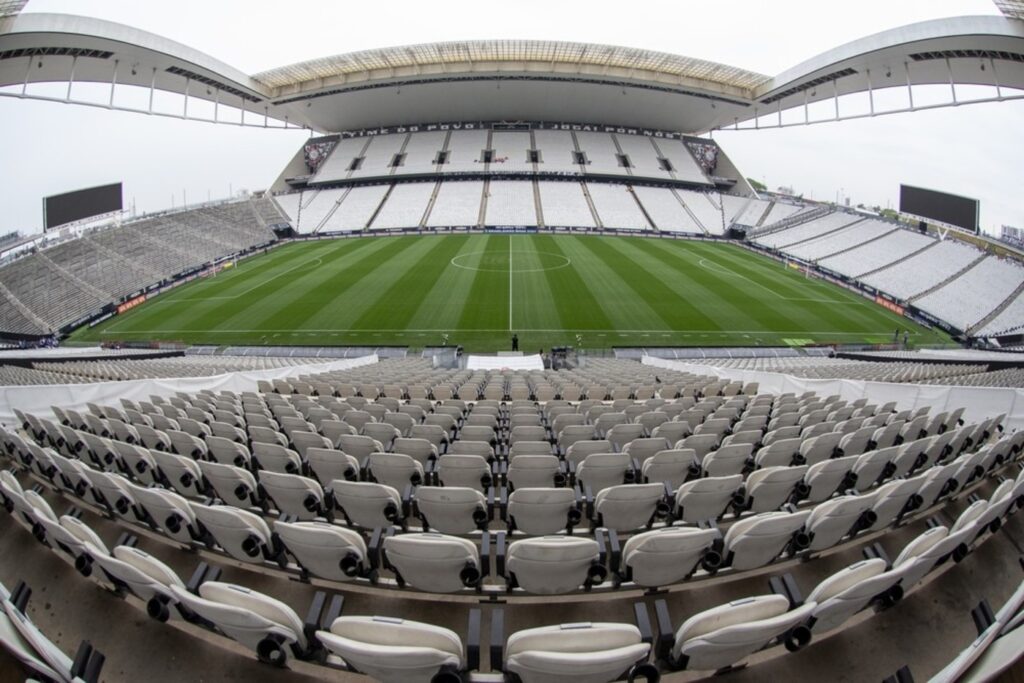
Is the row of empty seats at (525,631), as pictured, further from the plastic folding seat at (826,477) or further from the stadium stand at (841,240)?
→ the stadium stand at (841,240)

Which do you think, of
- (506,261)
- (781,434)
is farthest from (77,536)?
(506,261)

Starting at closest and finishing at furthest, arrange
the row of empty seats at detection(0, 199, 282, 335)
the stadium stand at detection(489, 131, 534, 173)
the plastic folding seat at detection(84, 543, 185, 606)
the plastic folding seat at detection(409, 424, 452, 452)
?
the plastic folding seat at detection(84, 543, 185, 606)
the plastic folding seat at detection(409, 424, 452, 452)
the row of empty seats at detection(0, 199, 282, 335)
the stadium stand at detection(489, 131, 534, 173)

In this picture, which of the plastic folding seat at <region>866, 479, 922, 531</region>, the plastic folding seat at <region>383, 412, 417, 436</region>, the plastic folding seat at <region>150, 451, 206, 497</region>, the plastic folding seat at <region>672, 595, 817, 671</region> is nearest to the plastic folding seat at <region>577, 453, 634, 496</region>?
the plastic folding seat at <region>866, 479, 922, 531</region>

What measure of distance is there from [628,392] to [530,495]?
7886 mm

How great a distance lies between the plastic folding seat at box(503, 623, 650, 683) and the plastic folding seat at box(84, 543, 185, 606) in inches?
72.9

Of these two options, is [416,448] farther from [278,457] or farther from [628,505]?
[628,505]

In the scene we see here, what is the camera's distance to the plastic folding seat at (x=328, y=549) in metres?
2.92

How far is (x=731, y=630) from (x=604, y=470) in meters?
2.52

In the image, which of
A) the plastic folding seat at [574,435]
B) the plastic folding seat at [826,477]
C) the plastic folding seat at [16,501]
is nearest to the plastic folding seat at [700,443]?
the plastic folding seat at [574,435]

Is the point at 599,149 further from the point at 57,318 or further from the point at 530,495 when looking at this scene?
the point at 530,495

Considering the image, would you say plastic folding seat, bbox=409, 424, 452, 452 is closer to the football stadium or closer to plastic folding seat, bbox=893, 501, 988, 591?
the football stadium

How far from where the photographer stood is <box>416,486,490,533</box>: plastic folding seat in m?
3.64

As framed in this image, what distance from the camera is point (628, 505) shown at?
3740 mm

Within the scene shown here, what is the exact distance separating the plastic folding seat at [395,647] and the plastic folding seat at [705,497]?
7.73 ft
